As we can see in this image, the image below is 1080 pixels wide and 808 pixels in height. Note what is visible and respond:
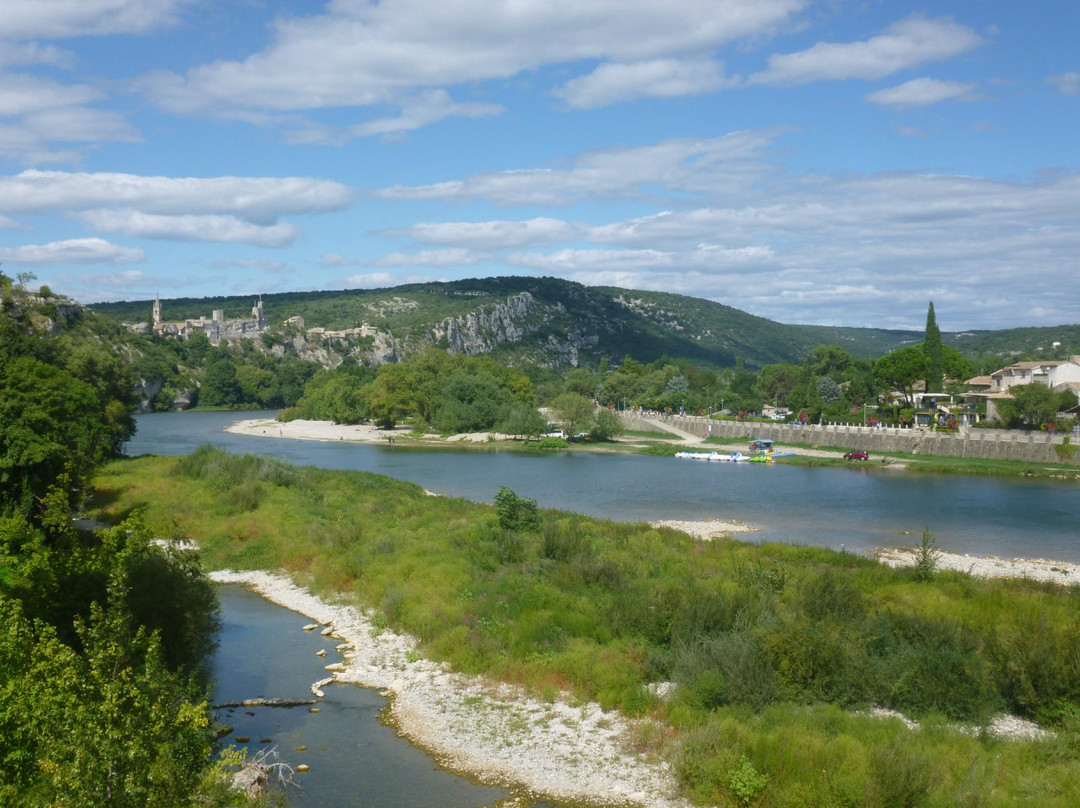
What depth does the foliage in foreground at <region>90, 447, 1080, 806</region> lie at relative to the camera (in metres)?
12.0

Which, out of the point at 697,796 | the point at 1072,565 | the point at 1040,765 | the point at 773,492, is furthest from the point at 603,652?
the point at 773,492

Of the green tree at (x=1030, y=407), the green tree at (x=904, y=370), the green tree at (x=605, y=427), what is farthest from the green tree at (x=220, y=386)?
the green tree at (x=1030, y=407)

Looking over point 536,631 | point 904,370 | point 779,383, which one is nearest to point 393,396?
point 904,370

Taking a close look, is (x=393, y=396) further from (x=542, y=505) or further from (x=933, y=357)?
(x=933, y=357)

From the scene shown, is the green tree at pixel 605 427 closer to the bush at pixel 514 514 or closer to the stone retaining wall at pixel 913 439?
the stone retaining wall at pixel 913 439

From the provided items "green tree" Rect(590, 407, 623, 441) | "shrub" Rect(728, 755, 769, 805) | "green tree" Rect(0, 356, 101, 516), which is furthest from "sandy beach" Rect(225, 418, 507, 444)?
"shrub" Rect(728, 755, 769, 805)

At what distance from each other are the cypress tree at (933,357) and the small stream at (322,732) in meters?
87.6

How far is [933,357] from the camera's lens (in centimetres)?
9475

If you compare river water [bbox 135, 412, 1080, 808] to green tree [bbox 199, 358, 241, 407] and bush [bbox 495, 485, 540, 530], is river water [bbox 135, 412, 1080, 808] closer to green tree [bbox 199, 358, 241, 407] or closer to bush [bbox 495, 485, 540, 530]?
bush [bbox 495, 485, 540, 530]

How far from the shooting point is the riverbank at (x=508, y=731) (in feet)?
42.0

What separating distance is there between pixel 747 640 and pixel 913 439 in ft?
201

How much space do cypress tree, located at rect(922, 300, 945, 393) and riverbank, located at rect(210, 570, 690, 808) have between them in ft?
286

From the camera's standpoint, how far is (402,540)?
25938mm

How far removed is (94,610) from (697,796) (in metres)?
8.22
